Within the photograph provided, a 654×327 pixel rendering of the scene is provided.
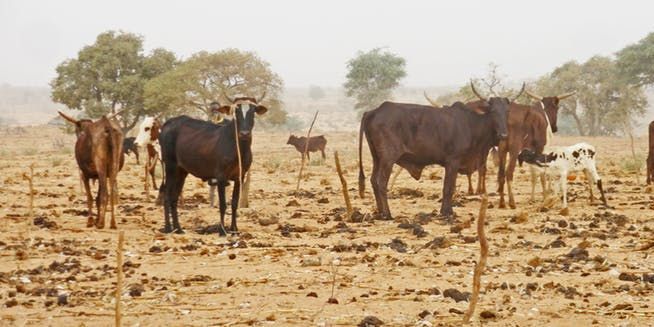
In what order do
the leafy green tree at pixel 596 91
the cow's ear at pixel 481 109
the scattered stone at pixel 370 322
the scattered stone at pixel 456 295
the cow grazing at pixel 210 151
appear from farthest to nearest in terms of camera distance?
the leafy green tree at pixel 596 91 → the cow's ear at pixel 481 109 → the cow grazing at pixel 210 151 → the scattered stone at pixel 456 295 → the scattered stone at pixel 370 322

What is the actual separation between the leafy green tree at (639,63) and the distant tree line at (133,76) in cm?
2313

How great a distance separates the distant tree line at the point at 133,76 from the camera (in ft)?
126

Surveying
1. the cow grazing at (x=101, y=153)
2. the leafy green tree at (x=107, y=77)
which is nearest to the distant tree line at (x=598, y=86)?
the leafy green tree at (x=107, y=77)

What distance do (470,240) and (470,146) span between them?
12.3 ft

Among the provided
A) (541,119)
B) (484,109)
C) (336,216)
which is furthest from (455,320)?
(541,119)

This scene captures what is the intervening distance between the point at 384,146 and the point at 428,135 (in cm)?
74

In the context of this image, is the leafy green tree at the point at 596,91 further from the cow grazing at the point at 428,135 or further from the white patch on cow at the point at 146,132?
the white patch on cow at the point at 146,132

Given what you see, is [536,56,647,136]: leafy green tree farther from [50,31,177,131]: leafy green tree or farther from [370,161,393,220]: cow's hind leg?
[370,161,393,220]: cow's hind leg

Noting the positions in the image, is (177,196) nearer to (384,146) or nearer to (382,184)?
(382,184)

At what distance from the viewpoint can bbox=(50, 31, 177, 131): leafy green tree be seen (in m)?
38.9

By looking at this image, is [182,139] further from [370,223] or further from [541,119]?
[541,119]

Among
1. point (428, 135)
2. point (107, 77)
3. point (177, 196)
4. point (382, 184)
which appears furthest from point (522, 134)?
point (107, 77)

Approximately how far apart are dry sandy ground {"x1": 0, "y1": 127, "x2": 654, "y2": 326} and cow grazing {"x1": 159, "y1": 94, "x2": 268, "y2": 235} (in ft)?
1.86

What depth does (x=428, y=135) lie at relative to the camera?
13531mm
